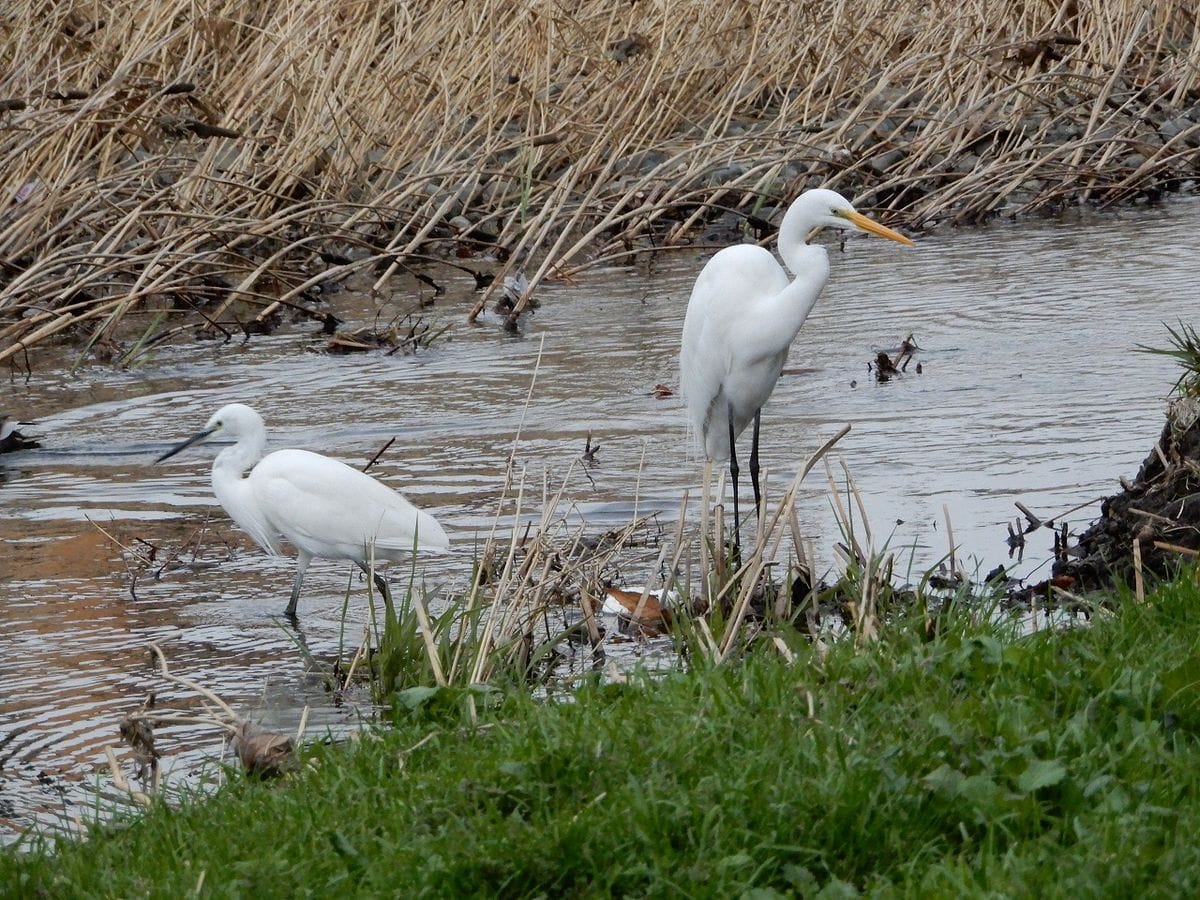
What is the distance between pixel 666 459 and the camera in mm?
7133

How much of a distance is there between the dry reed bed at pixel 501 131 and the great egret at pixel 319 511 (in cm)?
Result: 359

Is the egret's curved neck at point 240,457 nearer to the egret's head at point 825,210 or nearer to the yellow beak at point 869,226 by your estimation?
the egret's head at point 825,210

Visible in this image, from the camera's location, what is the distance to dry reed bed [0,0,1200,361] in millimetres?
10078

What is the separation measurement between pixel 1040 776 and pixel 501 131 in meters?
8.73

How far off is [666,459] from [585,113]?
484cm

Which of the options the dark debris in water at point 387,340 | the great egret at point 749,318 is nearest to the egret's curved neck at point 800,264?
the great egret at point 749,318

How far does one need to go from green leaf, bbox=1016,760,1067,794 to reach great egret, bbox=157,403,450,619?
2.97 meters

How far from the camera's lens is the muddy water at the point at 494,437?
4.91m

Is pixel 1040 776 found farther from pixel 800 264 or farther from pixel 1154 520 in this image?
pixel 800 264

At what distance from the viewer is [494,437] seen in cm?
759

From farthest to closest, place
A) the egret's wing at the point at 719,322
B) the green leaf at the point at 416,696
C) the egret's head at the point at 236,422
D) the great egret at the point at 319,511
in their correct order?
the egret's wing at the point at 719,322
the egret's head at the point at 236,422
the great egret at the point at 319,511
the green leaf at the point at 416,696

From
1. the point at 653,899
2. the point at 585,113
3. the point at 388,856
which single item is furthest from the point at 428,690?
the point at 585,113

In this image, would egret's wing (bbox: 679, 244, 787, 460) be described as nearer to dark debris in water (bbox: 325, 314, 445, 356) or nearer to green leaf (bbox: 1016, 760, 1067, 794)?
dark debris in water (bbox: 325, 314, 445, 356)

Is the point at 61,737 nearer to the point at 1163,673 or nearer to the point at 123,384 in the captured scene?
the point at 1163,673
